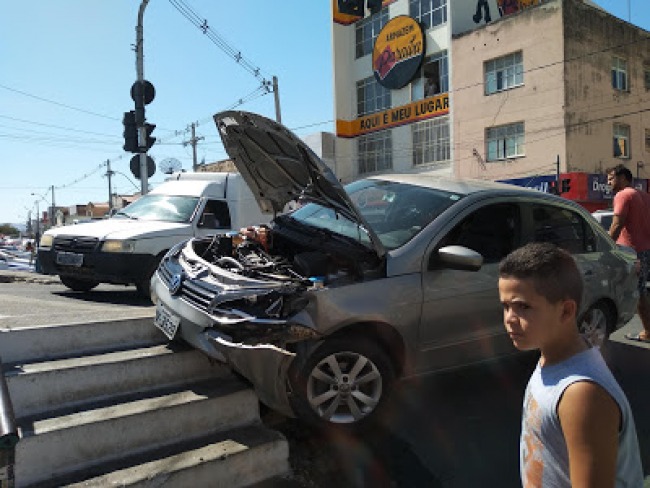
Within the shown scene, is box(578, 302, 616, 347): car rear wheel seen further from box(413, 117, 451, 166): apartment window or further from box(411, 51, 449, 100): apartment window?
box(411, 51, 449, 100): apartment window

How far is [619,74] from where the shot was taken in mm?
25266

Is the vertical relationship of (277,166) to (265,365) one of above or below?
above

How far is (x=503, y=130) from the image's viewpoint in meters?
24.9

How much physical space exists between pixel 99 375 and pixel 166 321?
559 millimetres

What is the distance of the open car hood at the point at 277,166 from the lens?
3.71 metres

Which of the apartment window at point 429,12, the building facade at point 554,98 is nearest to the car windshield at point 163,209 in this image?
the building facade at point 554,98

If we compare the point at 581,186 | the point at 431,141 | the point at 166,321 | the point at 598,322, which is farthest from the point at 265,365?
the point at 431,141

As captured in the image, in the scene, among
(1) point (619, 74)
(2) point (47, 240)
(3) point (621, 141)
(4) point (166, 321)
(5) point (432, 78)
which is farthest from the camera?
(5) point (432, 78)

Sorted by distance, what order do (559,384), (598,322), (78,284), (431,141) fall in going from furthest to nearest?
(431,141)
(78,284)
(598,322)
(559,384)

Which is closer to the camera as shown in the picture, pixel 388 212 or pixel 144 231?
pixel 388 212

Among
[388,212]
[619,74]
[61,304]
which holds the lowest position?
[61,304]

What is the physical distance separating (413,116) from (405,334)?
26941mm

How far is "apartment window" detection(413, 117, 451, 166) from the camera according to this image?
27.7 meters

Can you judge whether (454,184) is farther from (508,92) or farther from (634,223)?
(508,92)
